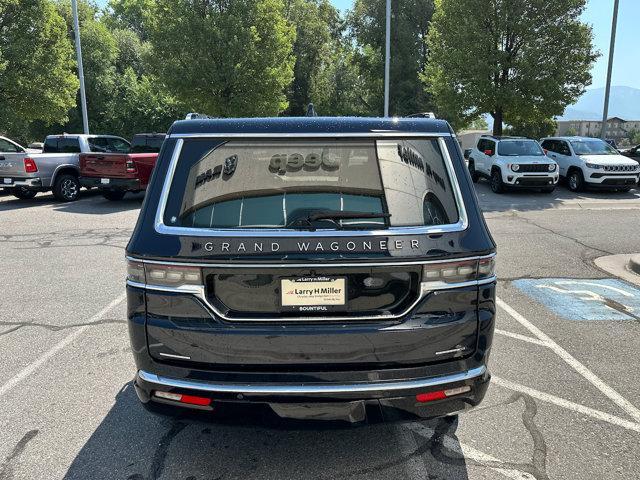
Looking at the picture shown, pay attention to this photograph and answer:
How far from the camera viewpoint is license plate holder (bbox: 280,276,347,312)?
7.95 feet

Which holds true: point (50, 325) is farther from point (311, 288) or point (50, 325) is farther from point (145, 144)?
point (145, 144)

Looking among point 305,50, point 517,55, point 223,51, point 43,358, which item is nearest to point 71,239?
point 43,358

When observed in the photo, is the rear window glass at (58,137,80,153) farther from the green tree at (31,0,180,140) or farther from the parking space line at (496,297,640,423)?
the green tree at (31,0,180,140)

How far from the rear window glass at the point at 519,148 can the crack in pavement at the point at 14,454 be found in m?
15.6

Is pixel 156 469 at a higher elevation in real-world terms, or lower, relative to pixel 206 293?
lower

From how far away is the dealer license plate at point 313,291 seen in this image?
7.95 ft

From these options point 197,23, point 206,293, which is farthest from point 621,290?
point 197,23

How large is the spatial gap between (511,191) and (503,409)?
14409mm

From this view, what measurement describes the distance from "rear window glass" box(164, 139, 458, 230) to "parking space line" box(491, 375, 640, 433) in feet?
6.16

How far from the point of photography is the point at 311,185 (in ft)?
8.75

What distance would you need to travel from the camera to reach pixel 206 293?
7.99ft

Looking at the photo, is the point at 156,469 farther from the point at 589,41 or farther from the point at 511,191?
the point at 589,41

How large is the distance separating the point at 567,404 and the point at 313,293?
2.24m

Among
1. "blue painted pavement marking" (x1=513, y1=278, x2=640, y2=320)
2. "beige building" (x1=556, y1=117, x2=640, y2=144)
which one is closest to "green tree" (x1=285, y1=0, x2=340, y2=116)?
"blue painted pavement marking" (x1=513, y1=278, x2=640, y2=320)
